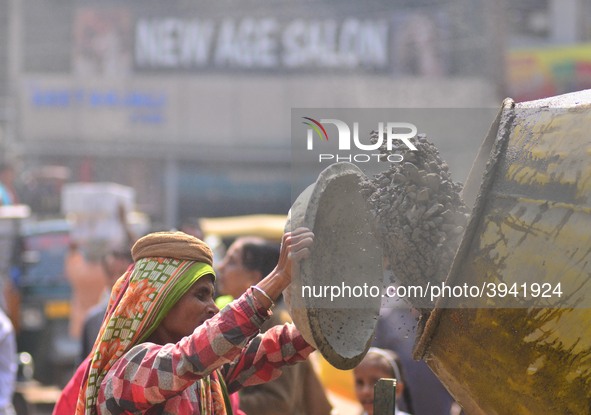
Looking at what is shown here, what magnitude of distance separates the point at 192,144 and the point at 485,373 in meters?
21.8

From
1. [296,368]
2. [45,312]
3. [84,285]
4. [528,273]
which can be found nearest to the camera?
[528,273]

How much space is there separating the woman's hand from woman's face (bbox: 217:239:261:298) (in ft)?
7.63

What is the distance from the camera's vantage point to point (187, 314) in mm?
3338

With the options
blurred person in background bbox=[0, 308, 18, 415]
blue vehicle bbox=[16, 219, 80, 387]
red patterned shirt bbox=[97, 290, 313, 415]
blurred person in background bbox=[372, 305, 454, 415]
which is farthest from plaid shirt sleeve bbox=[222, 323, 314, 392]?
blue vehicle bbox=[16, 219, 80, 387]

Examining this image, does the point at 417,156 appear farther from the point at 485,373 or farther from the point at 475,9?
the point at 475,9

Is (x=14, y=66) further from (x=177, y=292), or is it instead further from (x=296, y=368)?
(x=177, y=292)

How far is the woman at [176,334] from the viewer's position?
10.1 feet

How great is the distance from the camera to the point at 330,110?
321 centimetres

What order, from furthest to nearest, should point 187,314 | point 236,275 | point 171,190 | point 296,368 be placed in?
point 171,190 < point 236,275 < point 296,368 < point 187,314

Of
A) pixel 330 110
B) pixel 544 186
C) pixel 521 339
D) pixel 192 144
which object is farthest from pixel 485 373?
pixel 192 144

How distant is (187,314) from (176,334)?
0.08m

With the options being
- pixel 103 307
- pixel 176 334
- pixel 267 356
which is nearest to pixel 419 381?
pixel 103 307

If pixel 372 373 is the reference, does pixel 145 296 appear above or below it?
above

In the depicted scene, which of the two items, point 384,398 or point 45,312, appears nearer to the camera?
point 384,398
